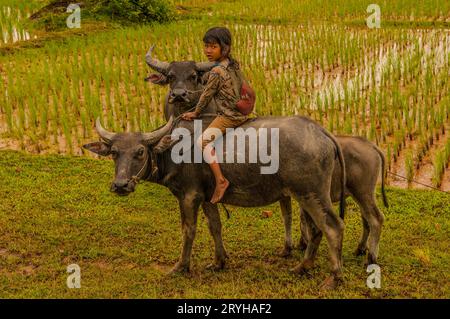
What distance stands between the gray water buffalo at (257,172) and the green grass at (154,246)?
273mm

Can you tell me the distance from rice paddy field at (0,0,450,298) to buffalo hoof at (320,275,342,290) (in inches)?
3.8

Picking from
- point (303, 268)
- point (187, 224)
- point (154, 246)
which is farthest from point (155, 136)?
point (303, 268)

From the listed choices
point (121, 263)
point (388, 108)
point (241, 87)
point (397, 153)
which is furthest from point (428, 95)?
point (121, 263)

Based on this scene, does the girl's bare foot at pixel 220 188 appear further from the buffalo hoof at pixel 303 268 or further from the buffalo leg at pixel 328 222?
the buffalo hoof at pixel 303 268

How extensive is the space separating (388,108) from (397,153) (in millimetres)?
1196

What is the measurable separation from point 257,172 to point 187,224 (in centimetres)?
63

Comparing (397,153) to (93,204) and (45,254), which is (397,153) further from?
(45,254)

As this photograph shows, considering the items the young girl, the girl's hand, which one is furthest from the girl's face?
the girl's hand

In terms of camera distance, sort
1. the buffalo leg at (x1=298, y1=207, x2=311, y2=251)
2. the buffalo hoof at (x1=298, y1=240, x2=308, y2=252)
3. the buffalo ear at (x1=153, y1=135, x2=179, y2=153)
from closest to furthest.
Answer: the buffalo ear at (x1=153, y1=135, x2=179, y2=153) < the buffalo leg at (x1=298, y1=207, x2=311, y2=251) < the buffalo hoof at (x1=298, y1=240, x2=308, y2=252)

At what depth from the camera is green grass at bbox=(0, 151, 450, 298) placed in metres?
4.25

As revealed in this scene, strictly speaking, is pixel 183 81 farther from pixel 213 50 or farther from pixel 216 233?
pixel 216 233

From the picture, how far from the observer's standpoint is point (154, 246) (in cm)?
504

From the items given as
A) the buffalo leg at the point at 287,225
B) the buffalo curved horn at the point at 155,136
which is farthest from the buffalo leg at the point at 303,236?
the buffalo curved horn at the point at 155,136

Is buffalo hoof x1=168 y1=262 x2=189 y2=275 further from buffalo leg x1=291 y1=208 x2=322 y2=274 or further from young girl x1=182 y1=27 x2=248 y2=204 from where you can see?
buffalo leg x1=291 y1=208 x2=322 y2=274
